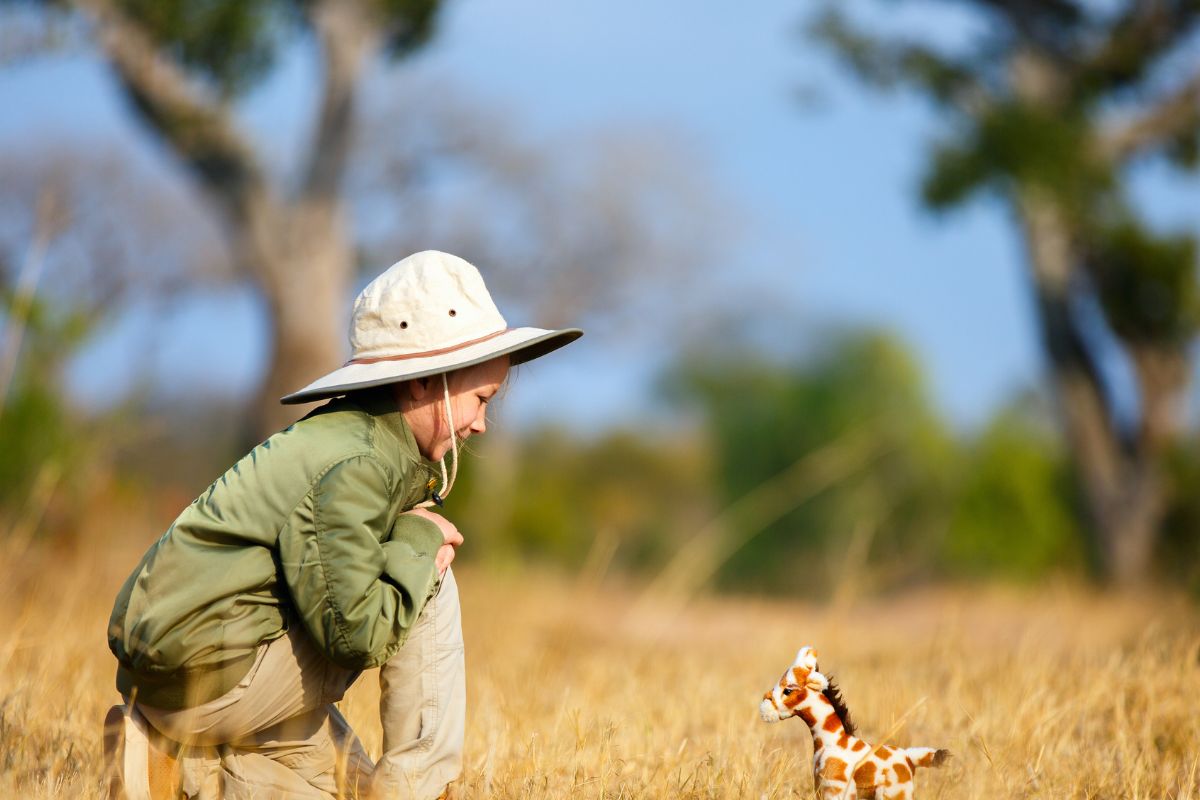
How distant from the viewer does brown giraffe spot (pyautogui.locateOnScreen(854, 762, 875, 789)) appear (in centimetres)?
229

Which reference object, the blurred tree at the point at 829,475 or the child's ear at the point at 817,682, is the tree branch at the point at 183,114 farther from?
the child's ear at the point at 817,682

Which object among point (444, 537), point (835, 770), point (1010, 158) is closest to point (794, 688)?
point (835, 770)

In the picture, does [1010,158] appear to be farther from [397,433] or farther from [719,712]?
[397,433]

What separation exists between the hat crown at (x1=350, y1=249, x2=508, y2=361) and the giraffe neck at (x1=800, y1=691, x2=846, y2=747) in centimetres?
96

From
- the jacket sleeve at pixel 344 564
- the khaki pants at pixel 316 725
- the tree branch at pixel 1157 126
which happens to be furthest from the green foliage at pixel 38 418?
the tree branch at pixel 1157 126

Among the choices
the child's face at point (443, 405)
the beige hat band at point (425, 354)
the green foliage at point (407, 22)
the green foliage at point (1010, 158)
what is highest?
the green foliage at point (407, 22)

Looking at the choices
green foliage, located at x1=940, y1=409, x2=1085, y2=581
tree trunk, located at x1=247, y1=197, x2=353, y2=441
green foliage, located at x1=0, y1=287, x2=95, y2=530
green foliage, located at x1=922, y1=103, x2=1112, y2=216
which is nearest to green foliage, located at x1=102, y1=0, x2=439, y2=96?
tree trunk, located at x1=247, y1=197, x2=353, y2=441

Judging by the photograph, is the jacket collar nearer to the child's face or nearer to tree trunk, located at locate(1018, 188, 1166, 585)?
the child's face

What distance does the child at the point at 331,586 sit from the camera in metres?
2.27

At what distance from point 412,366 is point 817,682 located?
99cm

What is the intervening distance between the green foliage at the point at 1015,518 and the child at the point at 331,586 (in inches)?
405

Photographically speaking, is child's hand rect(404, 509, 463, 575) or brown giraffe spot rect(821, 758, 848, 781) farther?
child's hand rect(404, 509, 463, 575)

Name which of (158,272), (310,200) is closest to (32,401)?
(310,200)

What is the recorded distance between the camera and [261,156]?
33.8ft
